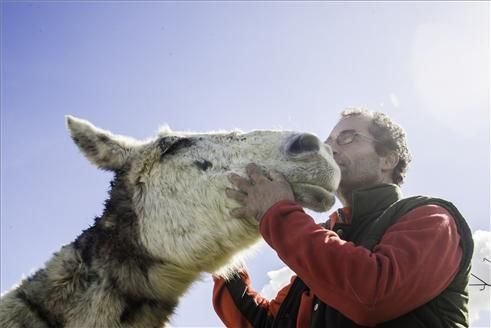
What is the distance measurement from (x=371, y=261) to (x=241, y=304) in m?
2.18

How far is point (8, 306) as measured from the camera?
11.6ft

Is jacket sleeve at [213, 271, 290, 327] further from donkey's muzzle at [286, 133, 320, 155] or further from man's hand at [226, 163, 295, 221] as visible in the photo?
donkey's muzzle at [286, 133, 320, 155]

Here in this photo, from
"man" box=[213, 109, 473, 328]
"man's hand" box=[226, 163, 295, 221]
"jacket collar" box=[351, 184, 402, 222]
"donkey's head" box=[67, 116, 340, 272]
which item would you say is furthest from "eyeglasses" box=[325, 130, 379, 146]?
"man's hand" box=[226, 163, 295, 221]

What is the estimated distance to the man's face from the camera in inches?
172

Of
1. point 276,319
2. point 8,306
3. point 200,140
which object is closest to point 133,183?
point 200,140

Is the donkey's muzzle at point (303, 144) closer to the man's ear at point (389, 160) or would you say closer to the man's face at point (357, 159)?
the man's face at point (357, 159)

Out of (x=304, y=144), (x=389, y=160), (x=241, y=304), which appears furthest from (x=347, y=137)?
(x=241, y=304)

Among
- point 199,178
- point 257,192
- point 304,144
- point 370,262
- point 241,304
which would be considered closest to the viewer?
point 370,262

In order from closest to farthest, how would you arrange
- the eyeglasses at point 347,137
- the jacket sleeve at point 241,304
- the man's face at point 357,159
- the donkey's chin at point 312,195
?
the donkey's chin at point 312,195, the man's face at point 357,159, the eyeglasses at point 347,137, the jacket sleeve at point 241,304

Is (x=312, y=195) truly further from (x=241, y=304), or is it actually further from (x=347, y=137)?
(x=241, y=304)

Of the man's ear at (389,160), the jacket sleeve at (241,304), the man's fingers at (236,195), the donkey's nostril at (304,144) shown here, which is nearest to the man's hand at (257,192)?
→ the man's fingers at (236,195)

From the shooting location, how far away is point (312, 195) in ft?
10.9

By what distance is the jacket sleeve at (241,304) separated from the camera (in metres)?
4.62

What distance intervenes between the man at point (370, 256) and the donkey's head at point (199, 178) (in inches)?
6.2
